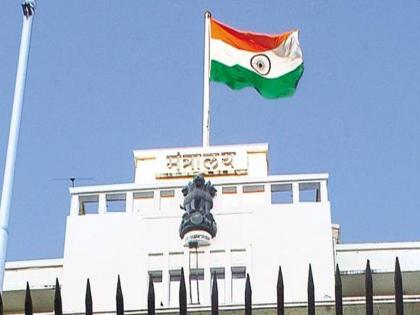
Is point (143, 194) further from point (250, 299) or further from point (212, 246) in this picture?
point (250, 299)

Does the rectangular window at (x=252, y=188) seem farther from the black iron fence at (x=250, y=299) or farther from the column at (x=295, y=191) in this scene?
the black iron fence at (x=250, y=299)

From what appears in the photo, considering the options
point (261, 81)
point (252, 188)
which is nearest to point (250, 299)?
point (252, 188)

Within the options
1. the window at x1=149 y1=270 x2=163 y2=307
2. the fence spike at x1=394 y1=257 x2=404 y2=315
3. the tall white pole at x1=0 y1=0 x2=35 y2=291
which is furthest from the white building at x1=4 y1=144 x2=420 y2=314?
the fence spike at x1=394 y1=257 x2=404 y2=315

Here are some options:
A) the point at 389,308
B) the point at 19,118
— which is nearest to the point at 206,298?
the point at 389,308

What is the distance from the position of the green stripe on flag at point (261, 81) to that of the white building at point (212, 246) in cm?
137

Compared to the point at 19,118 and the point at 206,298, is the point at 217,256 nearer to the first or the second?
the point at 206,298

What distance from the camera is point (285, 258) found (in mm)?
26203

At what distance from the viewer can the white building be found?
26.0 m

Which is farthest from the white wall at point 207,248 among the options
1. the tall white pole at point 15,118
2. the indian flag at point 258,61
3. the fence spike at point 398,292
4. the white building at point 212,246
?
the fence spike at point 398,292

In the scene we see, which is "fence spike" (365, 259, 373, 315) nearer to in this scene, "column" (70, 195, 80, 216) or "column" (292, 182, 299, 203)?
"column" (292, 182, 299, 203)

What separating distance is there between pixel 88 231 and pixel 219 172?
123 inches

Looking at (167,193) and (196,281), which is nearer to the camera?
(196,281)

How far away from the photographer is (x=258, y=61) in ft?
95.9

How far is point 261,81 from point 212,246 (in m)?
4.40
